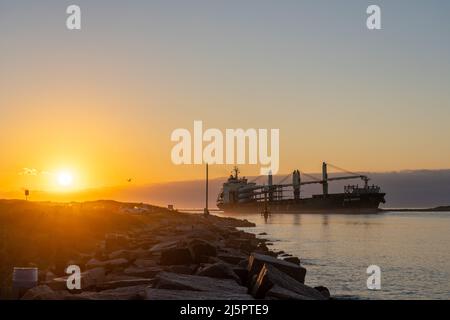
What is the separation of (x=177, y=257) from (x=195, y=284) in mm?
4240

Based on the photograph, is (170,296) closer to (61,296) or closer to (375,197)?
(61,296)

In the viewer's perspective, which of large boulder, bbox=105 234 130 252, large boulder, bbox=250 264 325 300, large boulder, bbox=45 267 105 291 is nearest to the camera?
large boulder, bbox=250 264 325 300

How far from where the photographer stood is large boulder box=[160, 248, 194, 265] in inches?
591

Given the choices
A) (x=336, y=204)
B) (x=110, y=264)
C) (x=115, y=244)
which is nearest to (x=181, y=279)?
(x=110, y=264)

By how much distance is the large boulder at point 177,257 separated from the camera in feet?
49.2

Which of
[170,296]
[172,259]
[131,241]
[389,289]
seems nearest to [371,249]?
[389,289]

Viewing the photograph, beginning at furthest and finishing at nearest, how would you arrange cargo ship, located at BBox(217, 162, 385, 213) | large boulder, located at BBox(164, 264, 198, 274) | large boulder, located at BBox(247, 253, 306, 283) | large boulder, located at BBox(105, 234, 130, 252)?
1. cargo ship, located at BBox(217, 162, 385, 213)
2. large boulder, located at BBox(105, 234, 130, 252)
3. large boulder, located at BBox(164, 264, 198, 274)
4. large boulder, located at BBox(247, 253, 306, 283)

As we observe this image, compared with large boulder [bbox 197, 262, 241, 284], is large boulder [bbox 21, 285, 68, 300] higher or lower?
higher

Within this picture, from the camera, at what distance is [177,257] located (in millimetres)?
15109

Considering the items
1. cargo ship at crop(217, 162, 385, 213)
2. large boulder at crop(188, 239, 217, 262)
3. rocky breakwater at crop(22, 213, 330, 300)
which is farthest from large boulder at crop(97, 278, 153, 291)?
cargo ship at crop(217, 162, 385, 213)

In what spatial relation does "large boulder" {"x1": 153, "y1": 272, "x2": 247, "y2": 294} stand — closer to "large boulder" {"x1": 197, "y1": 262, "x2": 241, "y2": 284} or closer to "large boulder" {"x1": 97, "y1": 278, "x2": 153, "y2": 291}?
"large boulder" {"x1": 197, "y1": 262, "x2": 241, "y2": 284}

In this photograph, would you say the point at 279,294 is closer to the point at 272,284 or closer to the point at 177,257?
the point at 272,284

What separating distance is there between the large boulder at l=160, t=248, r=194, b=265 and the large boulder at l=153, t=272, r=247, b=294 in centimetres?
293
